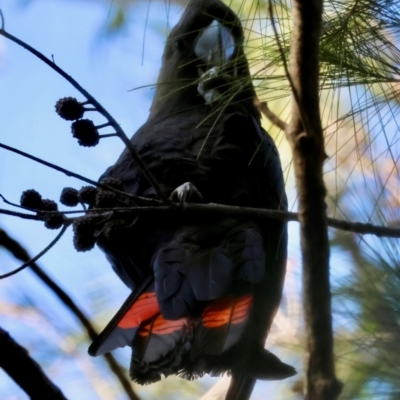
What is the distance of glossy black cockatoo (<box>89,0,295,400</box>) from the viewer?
3.86 ft

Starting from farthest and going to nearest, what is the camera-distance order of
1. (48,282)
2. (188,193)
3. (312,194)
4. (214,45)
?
1. (214,45)
2. (188,193)
3. (48,282)
4. (312,194)

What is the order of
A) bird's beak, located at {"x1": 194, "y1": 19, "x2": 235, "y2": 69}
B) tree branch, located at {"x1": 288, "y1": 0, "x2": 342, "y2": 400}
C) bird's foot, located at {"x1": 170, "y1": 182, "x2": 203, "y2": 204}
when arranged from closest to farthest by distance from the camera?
tree branch, located at {"x1": 288, "y1": 0, "x2": 342, "y2": 400}
bird's foot, located at {"x1": 170, "y1": 182, "x2": 203, "y2": 204}
bird's beak, located at {"x1": 194, "y1": 19, "x2": 235, "y2": 69}

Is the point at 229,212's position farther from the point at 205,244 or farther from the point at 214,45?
the point at 214,45

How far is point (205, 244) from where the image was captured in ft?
4.52

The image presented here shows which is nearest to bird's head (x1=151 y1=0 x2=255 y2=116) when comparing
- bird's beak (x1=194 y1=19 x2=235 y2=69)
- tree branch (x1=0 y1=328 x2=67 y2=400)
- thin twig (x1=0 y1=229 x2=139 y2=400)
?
bird's beak (x1=194 y1=19 x2=235 y2=69)

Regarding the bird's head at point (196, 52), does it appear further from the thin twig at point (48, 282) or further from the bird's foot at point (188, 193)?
the thin twig at point (48, 282)

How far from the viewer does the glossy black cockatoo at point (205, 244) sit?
46.4 inches

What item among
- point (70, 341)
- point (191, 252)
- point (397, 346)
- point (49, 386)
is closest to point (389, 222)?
point (397, 346)

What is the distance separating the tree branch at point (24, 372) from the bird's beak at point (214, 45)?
0.81m

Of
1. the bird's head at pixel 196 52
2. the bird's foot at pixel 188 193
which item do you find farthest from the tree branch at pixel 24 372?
the bird's head at pixel 196 52

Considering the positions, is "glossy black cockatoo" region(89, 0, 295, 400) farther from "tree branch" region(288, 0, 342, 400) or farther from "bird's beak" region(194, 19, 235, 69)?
"tree branch" region(288, 0, 342, 400)

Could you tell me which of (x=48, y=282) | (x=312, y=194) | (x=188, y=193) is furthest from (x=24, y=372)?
(x=188, y=193)

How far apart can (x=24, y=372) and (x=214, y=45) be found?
1038 mm

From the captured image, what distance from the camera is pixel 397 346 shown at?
1026 mm
